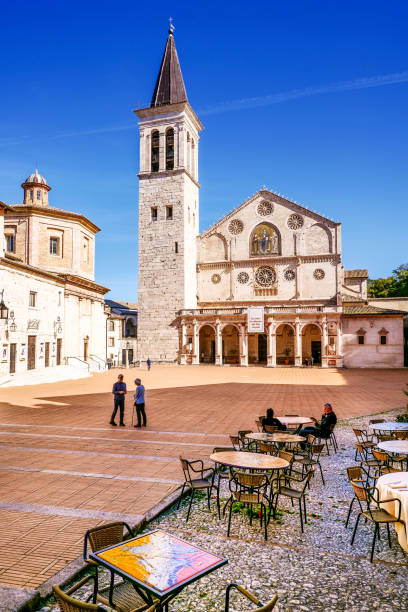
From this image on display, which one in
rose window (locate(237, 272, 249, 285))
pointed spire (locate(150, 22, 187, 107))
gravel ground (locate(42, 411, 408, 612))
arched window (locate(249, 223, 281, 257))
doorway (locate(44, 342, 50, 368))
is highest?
pointed spire (locate(150, 22, 187, 107))

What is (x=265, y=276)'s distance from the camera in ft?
161

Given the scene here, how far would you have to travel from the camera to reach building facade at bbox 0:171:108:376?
1060 inches

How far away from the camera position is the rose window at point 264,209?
49.2 m

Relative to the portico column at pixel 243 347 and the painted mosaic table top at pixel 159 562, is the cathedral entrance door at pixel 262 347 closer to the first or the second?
the portico column at pixel 243 347

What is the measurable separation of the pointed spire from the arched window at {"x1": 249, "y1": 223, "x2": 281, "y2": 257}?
17.1m

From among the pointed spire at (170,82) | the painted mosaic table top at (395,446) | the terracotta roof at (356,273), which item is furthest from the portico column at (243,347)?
the painted mosaic table top at (395,446)

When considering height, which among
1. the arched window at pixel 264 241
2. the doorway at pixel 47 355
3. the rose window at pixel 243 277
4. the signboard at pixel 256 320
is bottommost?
the doorway at pixel 47 355

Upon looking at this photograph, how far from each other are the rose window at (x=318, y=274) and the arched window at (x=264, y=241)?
466 cm

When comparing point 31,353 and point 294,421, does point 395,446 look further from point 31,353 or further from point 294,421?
point 31,353

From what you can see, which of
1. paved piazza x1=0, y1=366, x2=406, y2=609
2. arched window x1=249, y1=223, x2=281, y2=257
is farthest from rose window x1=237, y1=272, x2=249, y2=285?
paved piazza x1=0, y1=366, x2=406, y2=609

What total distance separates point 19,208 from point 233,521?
34.1m

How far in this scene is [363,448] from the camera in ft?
30.5

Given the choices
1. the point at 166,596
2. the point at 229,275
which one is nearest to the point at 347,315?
the point at 229,275

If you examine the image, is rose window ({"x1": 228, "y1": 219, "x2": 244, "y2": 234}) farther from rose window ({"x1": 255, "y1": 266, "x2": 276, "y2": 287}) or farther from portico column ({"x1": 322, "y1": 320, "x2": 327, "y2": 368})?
portico column ({"x1": 322, "y1": 320, "x2": 327, "y2": 368})
